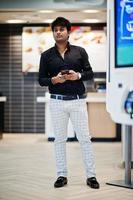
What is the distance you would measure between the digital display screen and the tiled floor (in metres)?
1.21

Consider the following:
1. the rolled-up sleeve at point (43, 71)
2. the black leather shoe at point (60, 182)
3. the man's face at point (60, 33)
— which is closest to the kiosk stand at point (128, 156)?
the black leather shoe at point (60, 182)

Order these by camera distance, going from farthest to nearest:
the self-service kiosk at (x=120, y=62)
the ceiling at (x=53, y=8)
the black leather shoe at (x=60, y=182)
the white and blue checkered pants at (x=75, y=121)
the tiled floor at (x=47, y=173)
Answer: the ceiling at (x=53, y=8)
the black leather shoe at (x=60, y=182)
the white and blue checkered pants at (x=75, y=121)
the tiled floor at (x=47, y=173)
the self-service kiosk at (x=120, y=62)

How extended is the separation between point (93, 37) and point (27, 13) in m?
1.93

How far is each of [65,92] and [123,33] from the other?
864 millimetres

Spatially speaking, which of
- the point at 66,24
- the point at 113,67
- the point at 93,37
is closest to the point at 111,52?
the point at 113,67

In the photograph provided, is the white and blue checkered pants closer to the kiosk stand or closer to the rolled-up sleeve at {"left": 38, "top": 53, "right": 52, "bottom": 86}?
the rolled-up sleeve at {"left": 38, "top": 53, "right": 52, "bottom": 86}

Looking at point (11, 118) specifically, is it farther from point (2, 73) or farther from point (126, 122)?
point (126, 122)

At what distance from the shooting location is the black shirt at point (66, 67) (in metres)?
4.08

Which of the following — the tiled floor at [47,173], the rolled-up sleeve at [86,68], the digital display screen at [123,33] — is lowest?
the tiled floor at [47,173]

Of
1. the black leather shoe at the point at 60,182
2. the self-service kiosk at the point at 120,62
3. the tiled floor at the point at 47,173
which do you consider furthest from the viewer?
the black leather shoe at the point at 60,182

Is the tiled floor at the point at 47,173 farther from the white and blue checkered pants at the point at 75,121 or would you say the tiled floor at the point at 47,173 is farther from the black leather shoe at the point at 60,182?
the white and blue checkered pants at the point at 75,121

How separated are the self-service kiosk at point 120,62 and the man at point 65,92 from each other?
435 mm

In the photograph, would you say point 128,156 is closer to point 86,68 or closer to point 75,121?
point 75,121

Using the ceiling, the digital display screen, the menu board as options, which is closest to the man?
the digital display screen
